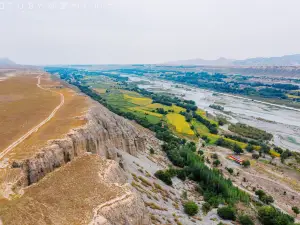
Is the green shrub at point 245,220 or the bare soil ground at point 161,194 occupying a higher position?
the bare soil ground at point 161,194

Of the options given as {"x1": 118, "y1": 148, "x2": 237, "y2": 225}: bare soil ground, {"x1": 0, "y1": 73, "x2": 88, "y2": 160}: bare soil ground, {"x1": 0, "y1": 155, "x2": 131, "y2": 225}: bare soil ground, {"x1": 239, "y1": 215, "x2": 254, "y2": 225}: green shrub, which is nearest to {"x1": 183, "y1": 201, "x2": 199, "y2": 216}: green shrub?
{"x1": 118, "y1": 148, "x2": 237, "y2": 225}: bare soil ground

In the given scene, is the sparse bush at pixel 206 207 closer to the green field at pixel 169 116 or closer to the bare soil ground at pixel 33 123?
→ the bare soil ground at pixel 33 123

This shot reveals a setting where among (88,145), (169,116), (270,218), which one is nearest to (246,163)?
(270,218)

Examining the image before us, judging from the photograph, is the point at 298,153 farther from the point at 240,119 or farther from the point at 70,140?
the point at 70,140

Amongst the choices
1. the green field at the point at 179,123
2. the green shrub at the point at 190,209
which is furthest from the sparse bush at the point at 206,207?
the green field at the point at 179,123

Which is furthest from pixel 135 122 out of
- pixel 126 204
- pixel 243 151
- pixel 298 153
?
pixel 126 204
